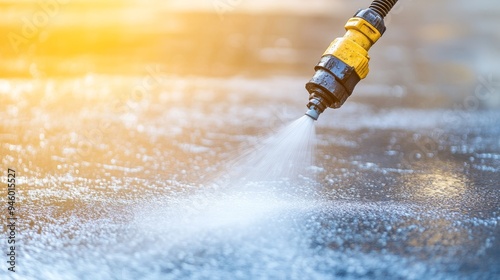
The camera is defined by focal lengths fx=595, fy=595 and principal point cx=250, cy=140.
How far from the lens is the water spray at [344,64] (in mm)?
2871

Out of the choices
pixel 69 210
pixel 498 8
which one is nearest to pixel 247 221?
pixel 69 210

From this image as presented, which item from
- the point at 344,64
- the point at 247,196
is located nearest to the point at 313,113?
the point at 344,64

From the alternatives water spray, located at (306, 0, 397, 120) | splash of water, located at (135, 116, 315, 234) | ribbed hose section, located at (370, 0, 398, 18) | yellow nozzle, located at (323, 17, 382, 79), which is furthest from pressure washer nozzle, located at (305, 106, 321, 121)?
ribbed hose section, located at (370, 0, 398, 18)

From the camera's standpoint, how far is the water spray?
9.42 ft

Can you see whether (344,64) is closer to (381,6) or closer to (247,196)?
(381,6)

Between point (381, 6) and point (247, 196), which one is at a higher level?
point (381, 6)

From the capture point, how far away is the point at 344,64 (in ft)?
9.43

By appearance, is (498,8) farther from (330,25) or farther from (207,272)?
(207,272)

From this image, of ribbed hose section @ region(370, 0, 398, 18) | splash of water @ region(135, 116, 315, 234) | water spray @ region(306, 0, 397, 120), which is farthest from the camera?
ribbed hose section @ region(370, 0, 398, 18)

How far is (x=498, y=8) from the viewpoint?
1115 centimetres

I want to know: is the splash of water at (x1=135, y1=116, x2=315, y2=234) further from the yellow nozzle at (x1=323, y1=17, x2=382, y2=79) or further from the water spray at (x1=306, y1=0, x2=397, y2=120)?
the yellow nozzle at (x1=323, y1=17, x2=382, y2=79)

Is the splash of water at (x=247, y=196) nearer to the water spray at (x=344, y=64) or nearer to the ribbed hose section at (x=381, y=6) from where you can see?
the water spray at (x=344, y=64)

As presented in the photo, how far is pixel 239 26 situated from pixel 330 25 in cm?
162

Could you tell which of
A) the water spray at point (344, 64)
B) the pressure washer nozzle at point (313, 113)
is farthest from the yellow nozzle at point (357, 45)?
the pressure washer nozzle at point (313, 113)
